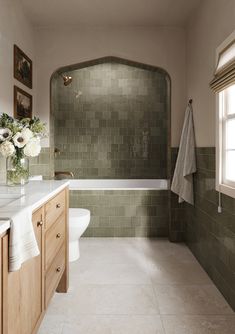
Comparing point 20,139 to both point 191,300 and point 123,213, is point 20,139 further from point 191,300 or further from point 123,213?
point 123,213

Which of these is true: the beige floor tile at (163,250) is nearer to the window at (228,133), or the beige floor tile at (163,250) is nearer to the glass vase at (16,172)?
the window at (228,133)

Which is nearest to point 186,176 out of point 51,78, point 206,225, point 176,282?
point 206,225

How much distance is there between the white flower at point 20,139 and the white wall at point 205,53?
Answer: 1.59 m

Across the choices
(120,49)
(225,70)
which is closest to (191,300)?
(225,70)

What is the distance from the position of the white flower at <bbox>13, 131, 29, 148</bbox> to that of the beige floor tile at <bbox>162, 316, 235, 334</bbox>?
153 cm

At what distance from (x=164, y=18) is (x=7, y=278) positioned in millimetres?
3291

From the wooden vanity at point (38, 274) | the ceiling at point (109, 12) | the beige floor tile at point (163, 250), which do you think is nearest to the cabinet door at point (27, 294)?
the wooden vanity at point (38, 274)

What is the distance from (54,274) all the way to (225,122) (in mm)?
1729

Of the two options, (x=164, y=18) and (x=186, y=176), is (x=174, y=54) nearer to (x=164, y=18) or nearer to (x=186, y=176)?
(x=164, y=18)

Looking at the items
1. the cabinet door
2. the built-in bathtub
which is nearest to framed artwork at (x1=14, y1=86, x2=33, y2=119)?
the built-in bathtub

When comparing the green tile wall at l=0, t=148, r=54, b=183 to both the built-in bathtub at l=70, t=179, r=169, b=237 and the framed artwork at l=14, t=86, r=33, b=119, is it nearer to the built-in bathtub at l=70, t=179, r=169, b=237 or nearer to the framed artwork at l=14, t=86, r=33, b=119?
the built-in bathtub at l=70, t=179, r=169, b=237

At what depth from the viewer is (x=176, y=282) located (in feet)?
8.57

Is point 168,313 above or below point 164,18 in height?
below

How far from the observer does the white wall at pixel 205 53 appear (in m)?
2.44
